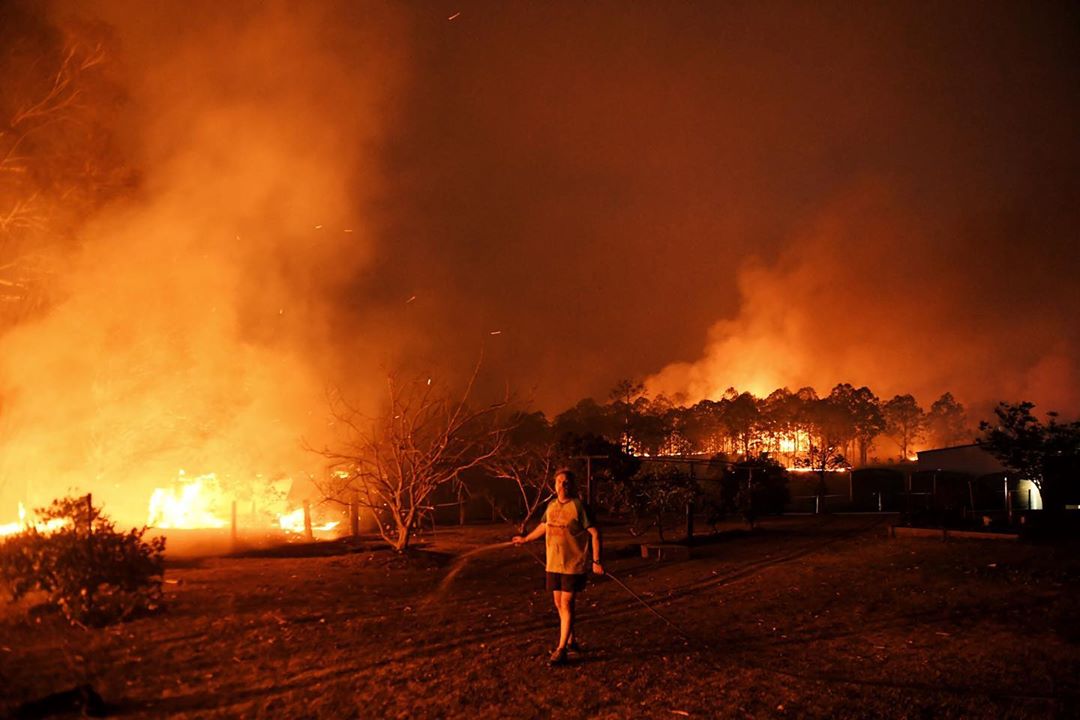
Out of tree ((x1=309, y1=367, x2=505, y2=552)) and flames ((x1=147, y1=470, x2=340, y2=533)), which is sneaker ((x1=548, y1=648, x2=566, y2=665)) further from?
flames ((x1=147, y1=470, x2=340, y2=533))

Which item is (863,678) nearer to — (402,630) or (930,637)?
(930,637)

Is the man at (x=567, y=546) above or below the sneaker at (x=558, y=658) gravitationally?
above

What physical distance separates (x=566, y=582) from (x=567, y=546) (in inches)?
12.1

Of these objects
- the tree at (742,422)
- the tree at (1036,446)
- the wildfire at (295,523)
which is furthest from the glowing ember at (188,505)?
the tree at (742,422)

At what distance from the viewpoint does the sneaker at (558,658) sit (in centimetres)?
643

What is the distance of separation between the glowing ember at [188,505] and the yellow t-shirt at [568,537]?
13.5 metres

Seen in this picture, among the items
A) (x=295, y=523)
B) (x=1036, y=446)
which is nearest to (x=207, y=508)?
(x=295, y=523)

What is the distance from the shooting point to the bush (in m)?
7.27

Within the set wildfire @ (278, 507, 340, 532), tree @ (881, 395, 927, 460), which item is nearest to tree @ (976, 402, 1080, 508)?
wildfire @ (278, 507, 340, 532)

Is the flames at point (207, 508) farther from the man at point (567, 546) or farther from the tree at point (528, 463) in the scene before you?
the man at point (567, 546)

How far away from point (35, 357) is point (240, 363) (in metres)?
5.13

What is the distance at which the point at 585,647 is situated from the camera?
7.09 m

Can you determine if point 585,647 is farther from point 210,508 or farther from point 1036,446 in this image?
point 1036,446

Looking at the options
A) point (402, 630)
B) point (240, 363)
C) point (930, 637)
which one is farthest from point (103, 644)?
point (240, 363)
